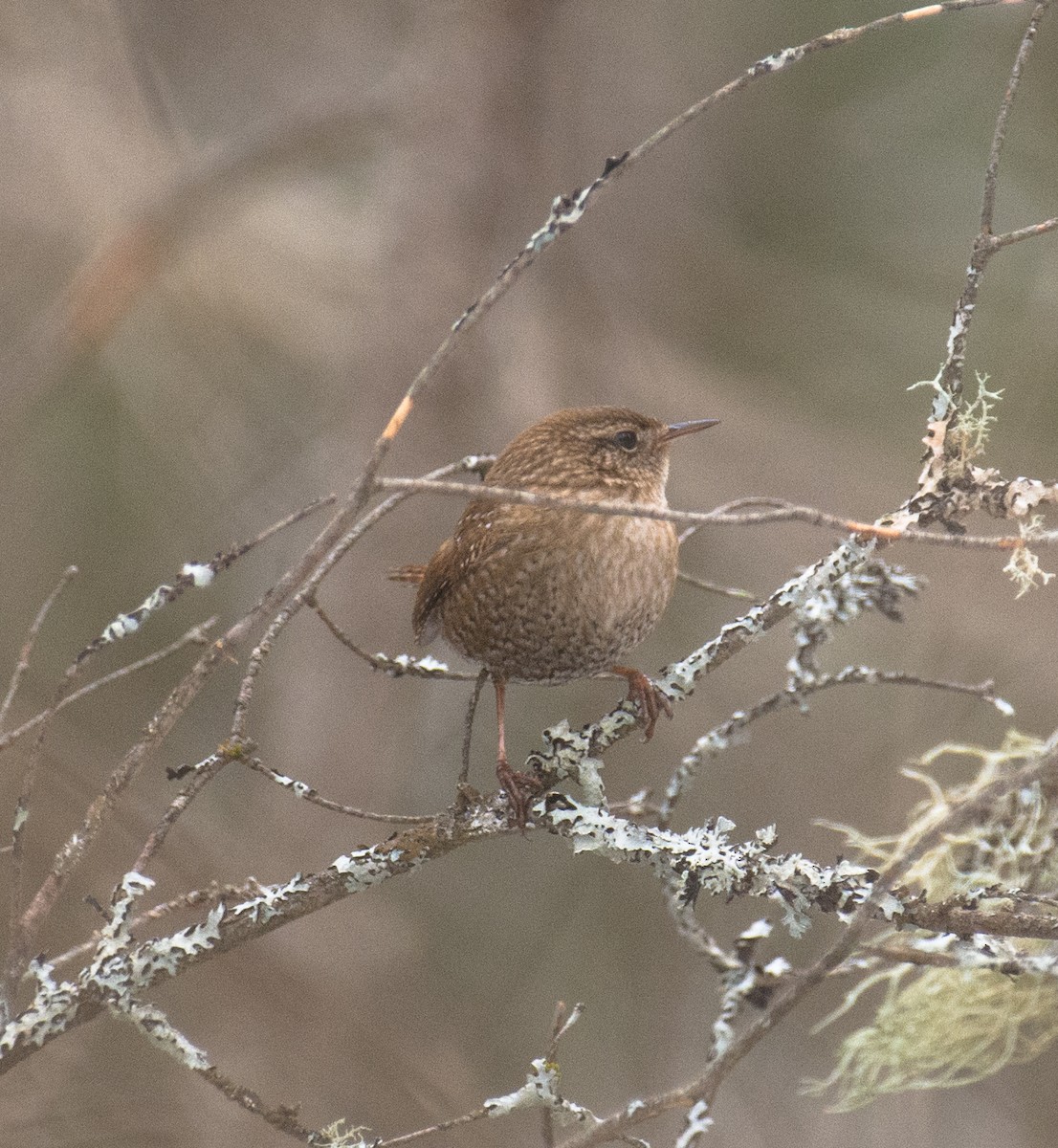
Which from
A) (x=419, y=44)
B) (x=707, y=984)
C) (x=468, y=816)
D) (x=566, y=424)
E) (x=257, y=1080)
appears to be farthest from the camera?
(x=419, y=44)

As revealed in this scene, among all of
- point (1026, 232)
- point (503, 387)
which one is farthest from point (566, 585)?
point (503, 387)

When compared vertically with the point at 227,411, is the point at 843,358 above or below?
above

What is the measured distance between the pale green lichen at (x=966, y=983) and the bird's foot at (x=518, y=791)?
0.63 meters

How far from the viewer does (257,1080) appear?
4.04 metres

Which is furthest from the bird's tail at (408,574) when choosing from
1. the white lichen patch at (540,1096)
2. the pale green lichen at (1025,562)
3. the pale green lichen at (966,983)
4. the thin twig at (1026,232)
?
the thin twig at (1026,232)

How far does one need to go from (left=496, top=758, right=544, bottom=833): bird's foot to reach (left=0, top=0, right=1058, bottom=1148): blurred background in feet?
6.78

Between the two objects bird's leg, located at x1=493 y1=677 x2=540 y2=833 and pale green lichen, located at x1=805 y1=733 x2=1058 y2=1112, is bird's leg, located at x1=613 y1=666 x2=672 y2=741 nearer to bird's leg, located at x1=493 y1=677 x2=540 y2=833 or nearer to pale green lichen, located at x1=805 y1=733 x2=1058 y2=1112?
bird's leg, located at x1=493 y1=677 x2=540 y2=833

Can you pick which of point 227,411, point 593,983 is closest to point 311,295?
point 227,411

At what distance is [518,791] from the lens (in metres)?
2.04

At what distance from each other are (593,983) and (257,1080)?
1513mm

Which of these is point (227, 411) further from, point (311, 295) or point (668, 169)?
point (668, 169)

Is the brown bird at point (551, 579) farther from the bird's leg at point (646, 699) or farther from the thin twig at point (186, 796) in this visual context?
the thin twig at point (186, 796)

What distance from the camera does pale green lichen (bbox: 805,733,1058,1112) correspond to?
235cm

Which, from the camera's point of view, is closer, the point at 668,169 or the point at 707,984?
the point at 707,984
